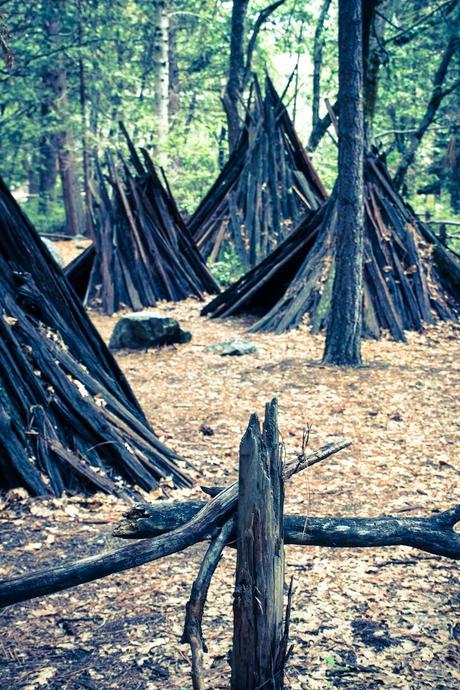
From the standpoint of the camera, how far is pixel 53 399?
483cm

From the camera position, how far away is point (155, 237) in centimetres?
1262

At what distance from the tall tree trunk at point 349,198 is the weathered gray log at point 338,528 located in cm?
516

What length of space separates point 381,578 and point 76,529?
190 cm

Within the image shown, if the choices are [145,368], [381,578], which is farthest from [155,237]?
[381,578]

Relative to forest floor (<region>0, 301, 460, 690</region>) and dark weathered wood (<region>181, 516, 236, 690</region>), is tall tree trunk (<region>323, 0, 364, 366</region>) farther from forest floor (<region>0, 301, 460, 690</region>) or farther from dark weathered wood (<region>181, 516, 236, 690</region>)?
dark weathered wood (<region>181, 516, 236, 690</region>)

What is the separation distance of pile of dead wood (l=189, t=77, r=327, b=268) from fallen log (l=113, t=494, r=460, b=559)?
35.2ft

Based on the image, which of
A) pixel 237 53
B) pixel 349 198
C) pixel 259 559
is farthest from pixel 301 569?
pixel 237 53

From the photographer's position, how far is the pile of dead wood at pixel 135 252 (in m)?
12.1

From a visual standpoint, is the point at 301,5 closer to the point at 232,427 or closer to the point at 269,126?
the point at 269,126

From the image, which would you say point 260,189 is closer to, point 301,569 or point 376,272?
point 376,272

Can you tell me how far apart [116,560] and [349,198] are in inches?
240

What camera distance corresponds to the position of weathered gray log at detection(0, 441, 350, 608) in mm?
2428

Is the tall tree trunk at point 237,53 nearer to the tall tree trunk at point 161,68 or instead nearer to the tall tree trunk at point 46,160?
the tall tree trunk at point 161,68

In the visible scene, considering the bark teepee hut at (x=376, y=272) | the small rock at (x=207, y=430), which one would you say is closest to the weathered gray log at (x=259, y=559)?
the small rock at (x=207, y=430)
